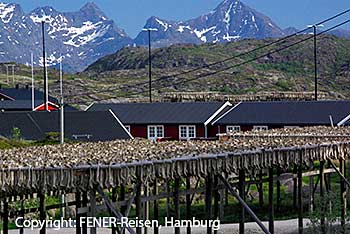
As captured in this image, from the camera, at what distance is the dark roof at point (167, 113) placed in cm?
5306

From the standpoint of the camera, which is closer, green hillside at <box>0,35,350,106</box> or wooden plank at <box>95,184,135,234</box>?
wooden plank at <box>95,184,135,234</box>

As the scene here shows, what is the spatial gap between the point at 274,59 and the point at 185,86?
41.3m

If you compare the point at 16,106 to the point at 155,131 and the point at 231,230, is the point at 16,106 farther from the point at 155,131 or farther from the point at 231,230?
the point at 231,230

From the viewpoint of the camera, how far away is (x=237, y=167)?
748 inches

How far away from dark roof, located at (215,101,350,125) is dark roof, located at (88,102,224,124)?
1.83 m

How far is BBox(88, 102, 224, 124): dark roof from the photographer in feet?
174

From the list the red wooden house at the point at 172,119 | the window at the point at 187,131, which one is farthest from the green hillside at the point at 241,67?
Result: the window at the point at 187,131

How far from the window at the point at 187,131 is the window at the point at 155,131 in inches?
57.7

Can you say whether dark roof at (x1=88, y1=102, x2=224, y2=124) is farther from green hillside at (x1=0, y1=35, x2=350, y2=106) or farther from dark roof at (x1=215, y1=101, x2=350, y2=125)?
green hillside at (x1=0, y1=35, x2=350, y2=106)

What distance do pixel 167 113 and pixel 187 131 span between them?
2510mm

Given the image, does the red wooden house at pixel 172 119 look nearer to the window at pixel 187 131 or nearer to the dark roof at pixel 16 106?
the window at pixel 187 131

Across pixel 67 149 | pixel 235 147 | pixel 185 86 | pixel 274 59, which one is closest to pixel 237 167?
pixel 235 147

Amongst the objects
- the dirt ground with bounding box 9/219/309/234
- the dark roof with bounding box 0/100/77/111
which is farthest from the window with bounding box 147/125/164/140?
the dirt ground with bounding box 9/219/309/234

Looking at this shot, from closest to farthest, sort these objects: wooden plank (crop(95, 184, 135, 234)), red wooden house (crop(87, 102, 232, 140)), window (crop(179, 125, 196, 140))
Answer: wooden plank (crop(95, 184, 135, 234))
red wooden house (crop(87, 102, 232, 140))
window (crop(179, 125, 196, 140))
